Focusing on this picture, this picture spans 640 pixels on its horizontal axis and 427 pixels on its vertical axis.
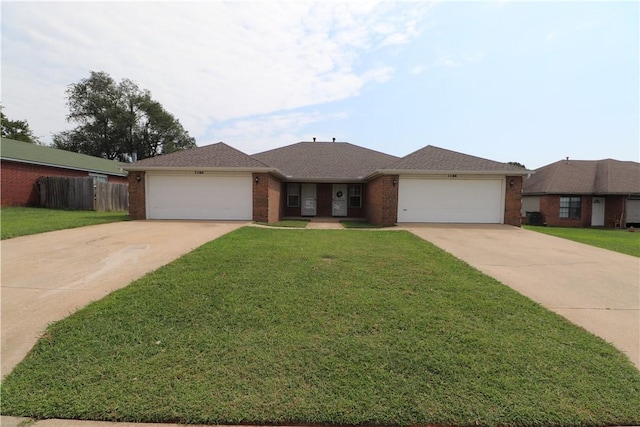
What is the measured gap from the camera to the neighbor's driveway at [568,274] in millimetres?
4141

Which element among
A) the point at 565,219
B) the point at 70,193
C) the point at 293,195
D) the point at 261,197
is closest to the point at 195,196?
the point at 261,197

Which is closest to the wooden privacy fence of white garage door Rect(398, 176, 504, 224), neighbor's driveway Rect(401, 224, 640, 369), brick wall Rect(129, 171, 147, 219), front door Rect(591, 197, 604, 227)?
brick wall Rect(129, 171, 147, 219)

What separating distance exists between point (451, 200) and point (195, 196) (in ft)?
38.1

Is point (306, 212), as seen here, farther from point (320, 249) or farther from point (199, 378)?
point (199, 378)

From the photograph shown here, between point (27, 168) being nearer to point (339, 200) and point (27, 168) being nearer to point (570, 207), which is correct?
point (339, 200)

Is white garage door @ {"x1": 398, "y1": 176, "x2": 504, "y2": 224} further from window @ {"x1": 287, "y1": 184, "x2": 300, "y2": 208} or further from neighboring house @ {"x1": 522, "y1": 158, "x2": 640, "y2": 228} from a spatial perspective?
neighboring house @ {"x1": 522, "y1": 158, "x2": 640, "y2": 228}

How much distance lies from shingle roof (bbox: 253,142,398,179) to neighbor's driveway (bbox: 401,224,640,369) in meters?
8.25

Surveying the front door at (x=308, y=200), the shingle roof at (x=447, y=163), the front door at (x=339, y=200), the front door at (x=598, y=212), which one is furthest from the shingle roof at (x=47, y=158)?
the front door at (x=598, y=212)

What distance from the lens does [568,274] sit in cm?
636

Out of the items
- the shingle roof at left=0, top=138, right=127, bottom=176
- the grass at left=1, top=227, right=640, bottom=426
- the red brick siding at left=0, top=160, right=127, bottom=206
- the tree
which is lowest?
the grass at left=1, top=227, right=640, bottom=426

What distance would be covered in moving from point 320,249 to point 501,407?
17.3 ft

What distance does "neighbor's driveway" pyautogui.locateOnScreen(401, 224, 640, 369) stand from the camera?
13.6 feet

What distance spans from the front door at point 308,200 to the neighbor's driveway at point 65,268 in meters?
9.21

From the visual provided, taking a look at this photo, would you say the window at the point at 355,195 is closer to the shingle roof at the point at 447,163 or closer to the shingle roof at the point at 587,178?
the shingle roof at the point at 447,163
